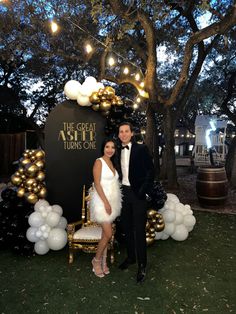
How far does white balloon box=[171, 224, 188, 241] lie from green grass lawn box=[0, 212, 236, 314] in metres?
0.17

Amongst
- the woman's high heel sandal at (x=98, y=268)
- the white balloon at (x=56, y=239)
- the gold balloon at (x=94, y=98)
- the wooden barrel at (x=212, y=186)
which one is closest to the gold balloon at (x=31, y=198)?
the white balloon at (x=56, y=239)

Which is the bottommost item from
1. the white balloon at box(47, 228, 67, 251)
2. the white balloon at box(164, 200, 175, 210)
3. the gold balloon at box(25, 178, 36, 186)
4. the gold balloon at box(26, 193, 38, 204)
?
the white balloon at box(47, 228, 67, 251)

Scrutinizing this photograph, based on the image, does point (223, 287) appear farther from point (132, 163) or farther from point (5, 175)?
point (5, 175)

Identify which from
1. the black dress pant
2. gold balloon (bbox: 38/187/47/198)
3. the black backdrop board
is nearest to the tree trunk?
the black backdrop board

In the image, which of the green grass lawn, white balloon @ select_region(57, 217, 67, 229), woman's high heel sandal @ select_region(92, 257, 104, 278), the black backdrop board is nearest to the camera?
the green grass lawn

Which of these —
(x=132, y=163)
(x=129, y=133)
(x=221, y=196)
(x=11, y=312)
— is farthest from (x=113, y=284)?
(x=221, y=196)

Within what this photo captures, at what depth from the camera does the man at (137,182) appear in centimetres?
372

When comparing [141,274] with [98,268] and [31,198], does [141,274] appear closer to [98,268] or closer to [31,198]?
[98,268]

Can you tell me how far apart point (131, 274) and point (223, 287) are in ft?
3.89

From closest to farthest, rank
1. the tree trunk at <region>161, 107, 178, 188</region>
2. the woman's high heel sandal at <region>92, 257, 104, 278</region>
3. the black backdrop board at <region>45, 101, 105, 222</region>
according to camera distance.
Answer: the woman's high heel sandal at <region>92, 257, 104, 278</region> < the black backdrop board at <region>45, 101, 105, 222</region> < the tree trunk at <region>161, 107, 178, 188</region>

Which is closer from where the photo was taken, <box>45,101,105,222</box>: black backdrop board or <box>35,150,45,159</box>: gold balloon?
<box>45,101,105,222</box>: black backdrop board

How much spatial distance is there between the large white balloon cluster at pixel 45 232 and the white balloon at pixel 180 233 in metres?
1.95

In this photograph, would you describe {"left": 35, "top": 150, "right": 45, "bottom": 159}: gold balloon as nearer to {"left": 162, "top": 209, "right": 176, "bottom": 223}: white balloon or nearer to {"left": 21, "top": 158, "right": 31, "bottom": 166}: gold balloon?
{"left": 21, "top": 158, "right": 31, "bottom": 166}: gold balloon

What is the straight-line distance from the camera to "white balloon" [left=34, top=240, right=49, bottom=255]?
4.46 meters
